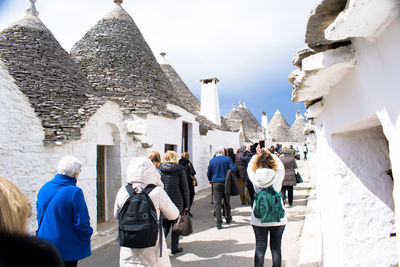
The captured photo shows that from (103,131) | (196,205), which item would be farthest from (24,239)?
(196,205)

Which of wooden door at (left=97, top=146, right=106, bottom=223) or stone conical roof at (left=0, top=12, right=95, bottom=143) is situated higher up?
stone conical roof at (left=0, top=12, right=95, bottom=143)

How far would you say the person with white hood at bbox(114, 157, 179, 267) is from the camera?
2.78 metres

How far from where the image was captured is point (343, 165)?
2580 mm

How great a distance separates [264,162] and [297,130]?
138 feet

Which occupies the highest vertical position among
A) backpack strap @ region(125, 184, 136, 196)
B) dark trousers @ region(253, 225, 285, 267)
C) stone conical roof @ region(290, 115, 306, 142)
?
stone conical roof @ region(290, 115, 306, 142)

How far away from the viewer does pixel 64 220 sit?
2.79 m

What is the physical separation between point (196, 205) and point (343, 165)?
7.08 metres

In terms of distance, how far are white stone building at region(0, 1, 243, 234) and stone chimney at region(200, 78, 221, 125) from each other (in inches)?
169

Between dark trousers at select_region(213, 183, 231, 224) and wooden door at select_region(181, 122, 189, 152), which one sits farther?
wooden door at select_region(181, 122, 189, 152)

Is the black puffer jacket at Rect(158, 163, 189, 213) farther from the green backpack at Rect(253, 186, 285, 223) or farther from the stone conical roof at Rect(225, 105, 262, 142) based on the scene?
the stone conical roof at Rect(225, 105, 262, 142)

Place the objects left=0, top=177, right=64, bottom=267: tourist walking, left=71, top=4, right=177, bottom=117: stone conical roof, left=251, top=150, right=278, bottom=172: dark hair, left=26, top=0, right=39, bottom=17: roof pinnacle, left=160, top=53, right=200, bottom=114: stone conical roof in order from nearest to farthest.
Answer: left=0, top=177, right=64, bottom=267: tourist walking < left=251, top=150, right=278, bottom=172: dark hair < left=26, top=0, right=39, bottom=17: roof pinnacle < left=71, top=4, right=177, bottom=117: stone conical roof < left=160, top=53, right=200, bottom=114: stone conical roof

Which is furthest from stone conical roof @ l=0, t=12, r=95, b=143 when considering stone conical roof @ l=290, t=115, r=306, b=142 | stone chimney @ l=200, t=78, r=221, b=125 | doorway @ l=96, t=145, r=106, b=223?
stone conical roof @ l=290, t=115, r=306, b=142

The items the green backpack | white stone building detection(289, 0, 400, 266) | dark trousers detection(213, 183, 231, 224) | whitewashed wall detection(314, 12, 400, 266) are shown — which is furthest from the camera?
dark trousers detection(213, 183, 231, 224)

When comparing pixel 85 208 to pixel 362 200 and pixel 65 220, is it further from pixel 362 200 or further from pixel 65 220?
pixel 362 200
